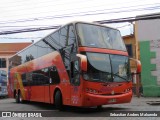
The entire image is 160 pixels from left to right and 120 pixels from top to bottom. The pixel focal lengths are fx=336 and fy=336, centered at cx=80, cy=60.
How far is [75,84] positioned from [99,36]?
2.40 metres

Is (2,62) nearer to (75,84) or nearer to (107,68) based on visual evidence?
(75,84)

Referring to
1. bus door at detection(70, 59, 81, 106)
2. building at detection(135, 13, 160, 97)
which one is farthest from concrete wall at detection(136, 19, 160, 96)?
bus door at detection(70, 59, 81, 106)

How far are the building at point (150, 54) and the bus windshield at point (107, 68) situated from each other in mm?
11201

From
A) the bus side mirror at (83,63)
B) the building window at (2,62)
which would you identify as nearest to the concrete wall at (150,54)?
the bus side mirror at (83,63)

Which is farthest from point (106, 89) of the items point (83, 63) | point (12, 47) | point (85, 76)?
point (12, 47)

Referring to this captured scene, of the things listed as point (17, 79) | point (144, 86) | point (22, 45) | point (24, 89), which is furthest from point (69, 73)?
point (22, 45)

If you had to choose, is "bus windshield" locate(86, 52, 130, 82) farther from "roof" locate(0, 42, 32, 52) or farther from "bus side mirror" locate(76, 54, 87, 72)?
"roof" locate(0, 42, 32, 52)

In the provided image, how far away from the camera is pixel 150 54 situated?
2597 cm

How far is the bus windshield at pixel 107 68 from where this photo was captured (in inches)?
540

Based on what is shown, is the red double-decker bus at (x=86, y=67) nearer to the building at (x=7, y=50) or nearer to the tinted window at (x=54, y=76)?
the tinted window at (x=54, y=76)

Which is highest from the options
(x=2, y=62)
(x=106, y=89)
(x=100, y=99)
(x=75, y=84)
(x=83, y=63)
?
(x=2, y=62)

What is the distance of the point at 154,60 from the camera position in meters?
25.8

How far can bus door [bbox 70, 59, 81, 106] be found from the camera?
539 inches

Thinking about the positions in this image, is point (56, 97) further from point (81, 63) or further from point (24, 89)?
point (24, 89)
